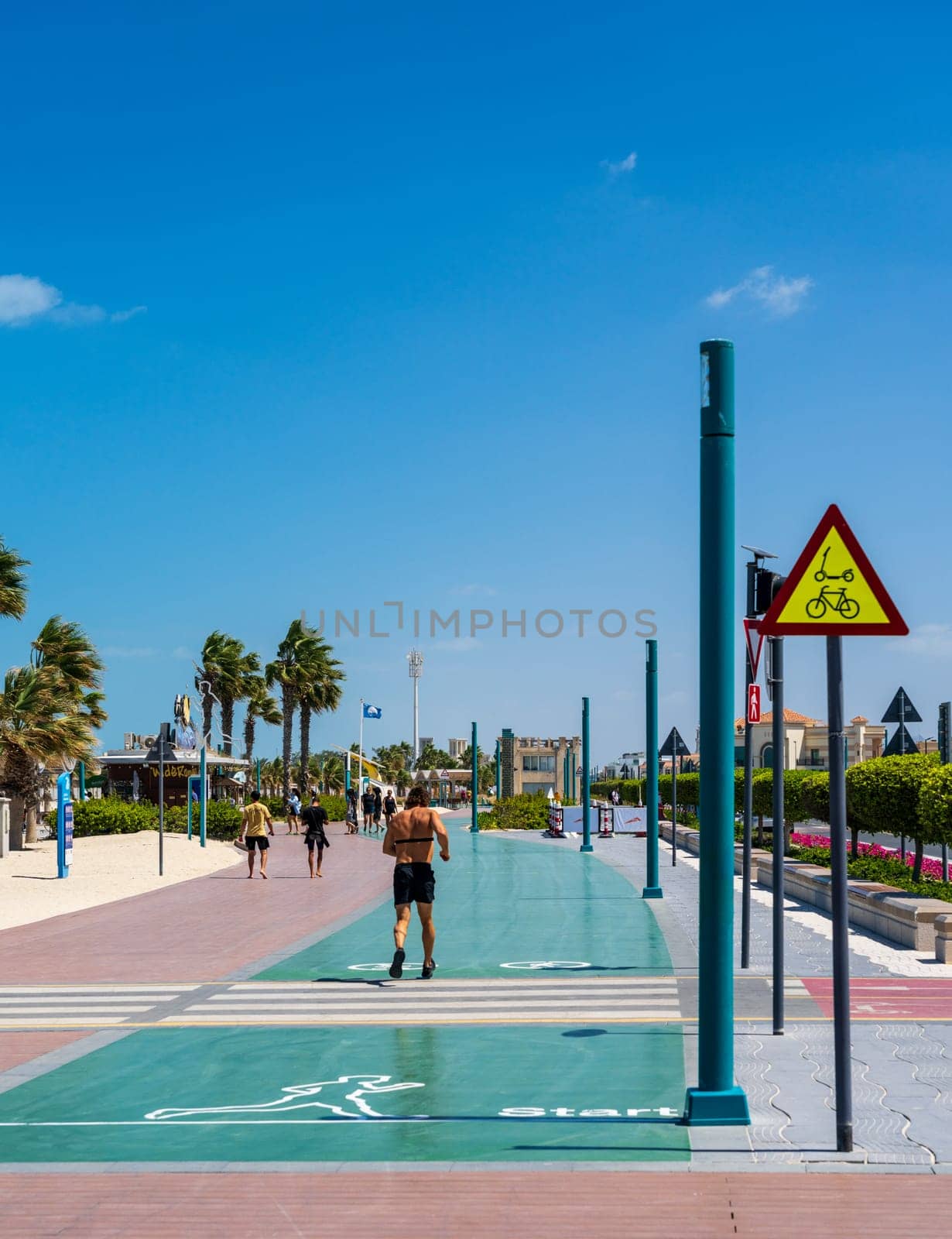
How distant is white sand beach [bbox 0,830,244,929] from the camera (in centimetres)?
2081

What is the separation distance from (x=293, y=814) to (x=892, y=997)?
4114cm

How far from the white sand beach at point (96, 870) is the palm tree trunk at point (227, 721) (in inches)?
1181

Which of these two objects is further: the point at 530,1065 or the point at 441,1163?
the point at 530,1065

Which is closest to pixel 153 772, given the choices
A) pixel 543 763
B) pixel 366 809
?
pixel 366 809

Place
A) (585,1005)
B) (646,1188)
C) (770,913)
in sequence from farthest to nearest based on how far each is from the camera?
(770,913) < (585,1005) < (646,1188)

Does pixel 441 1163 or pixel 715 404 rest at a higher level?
pixel 715 404

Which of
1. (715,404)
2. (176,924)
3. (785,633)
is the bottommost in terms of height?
(176,924)

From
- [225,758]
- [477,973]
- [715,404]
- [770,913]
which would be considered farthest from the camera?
[225,758]

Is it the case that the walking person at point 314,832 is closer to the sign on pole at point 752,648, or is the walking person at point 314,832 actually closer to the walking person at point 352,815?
the sign on pole at point 752,648

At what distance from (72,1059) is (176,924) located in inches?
354

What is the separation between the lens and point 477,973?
1273 cm

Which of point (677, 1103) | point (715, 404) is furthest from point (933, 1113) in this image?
point (715, 404)

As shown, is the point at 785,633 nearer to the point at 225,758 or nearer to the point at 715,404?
the point at 715,404

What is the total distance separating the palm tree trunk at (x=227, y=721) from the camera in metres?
67.9
